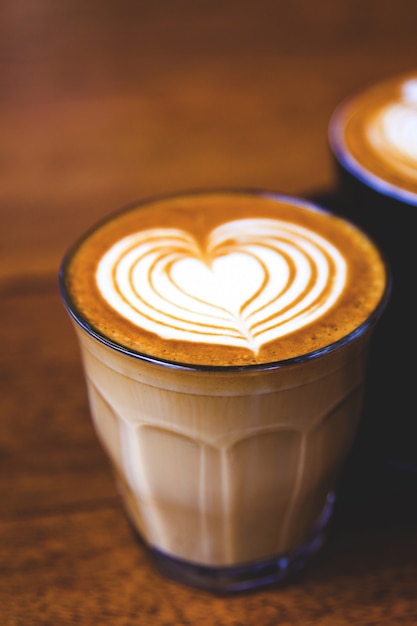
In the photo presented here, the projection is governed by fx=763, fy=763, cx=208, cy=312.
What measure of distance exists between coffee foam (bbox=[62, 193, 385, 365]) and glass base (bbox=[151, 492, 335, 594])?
24cm

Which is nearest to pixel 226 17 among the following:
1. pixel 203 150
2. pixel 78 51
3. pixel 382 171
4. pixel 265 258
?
pixel 78 51

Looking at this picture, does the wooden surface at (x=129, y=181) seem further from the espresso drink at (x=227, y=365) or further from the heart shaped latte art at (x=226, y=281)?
the heart shaped latte art at (x=226, y=281)

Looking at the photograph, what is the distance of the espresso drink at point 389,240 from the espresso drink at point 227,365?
0.17 feet

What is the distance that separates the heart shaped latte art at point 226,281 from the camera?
1.89 feet

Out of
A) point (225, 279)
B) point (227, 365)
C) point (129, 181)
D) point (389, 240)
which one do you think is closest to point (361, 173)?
point (389, 240)

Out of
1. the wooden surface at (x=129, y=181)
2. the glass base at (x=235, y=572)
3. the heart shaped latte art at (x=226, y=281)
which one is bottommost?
the glass base at (x=235, y=572)

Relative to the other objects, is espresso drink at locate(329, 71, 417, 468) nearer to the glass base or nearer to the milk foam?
the milk foam

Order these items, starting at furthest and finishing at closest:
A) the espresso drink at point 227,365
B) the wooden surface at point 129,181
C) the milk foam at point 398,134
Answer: the milk foam at point 398,134 → the wooden surface at point 129,181 → the espresso drink at point 227,365

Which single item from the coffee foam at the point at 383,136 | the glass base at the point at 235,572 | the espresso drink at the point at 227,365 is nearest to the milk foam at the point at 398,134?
the coffee foam at the point at 383,136

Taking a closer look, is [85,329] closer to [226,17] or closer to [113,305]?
[113,305]

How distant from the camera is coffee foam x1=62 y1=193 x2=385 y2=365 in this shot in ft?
1.84

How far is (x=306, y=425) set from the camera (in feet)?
1.88

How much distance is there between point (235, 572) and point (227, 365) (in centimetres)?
24

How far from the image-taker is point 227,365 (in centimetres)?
53
